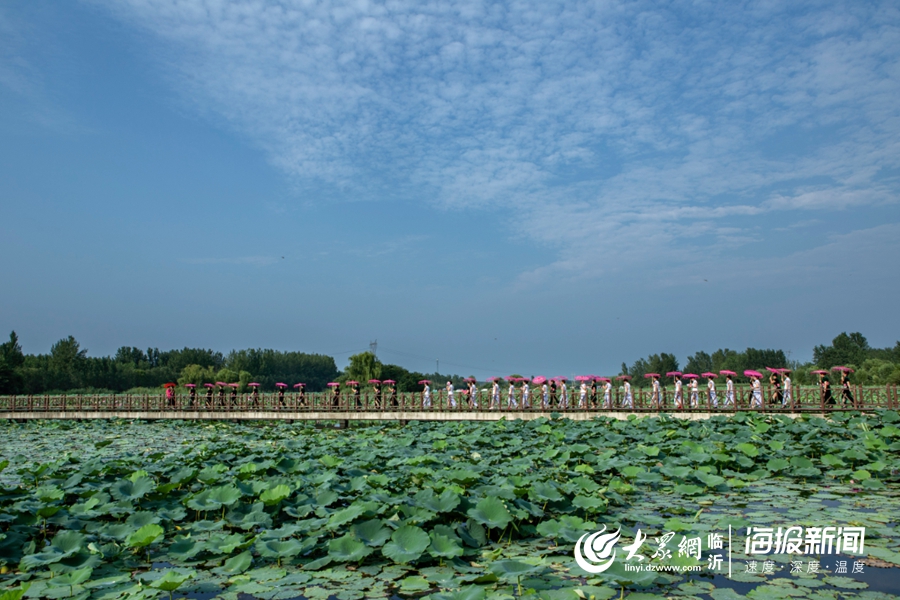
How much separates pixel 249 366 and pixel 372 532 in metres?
69.7

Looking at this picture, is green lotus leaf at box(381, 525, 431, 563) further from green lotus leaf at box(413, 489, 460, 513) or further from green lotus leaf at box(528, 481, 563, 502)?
green lotus leaf at box(528, 481, 563, 502)

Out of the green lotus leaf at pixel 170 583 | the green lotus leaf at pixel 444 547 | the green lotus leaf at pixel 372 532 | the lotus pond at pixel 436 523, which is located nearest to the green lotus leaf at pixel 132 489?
the lotus pond at pixel 436 523

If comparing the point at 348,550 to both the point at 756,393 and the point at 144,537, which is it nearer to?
the point at 144,537

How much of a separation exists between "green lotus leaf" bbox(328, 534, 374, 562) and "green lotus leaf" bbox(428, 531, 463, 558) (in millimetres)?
386

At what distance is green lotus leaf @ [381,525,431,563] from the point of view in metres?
3.31

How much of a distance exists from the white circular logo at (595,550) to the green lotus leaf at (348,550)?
1.28 m

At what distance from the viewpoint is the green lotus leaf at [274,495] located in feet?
14.5

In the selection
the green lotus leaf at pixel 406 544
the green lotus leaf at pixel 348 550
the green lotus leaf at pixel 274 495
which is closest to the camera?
the green lotus leaf at pixel 406 544

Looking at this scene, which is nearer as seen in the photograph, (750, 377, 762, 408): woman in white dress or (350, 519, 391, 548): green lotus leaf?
(350, 519, 391, 548): green lotus leaf

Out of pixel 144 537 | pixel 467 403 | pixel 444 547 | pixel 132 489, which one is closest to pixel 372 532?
pixel 444 547

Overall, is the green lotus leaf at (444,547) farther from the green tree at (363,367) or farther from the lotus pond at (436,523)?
the green tree at (363,367)

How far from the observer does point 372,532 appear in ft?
12.4

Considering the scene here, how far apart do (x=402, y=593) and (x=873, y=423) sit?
10.5 m

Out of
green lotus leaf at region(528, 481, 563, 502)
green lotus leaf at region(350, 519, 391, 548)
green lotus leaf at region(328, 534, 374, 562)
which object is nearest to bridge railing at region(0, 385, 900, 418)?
green lotus leaf at region(528, 481, 563, 502)
